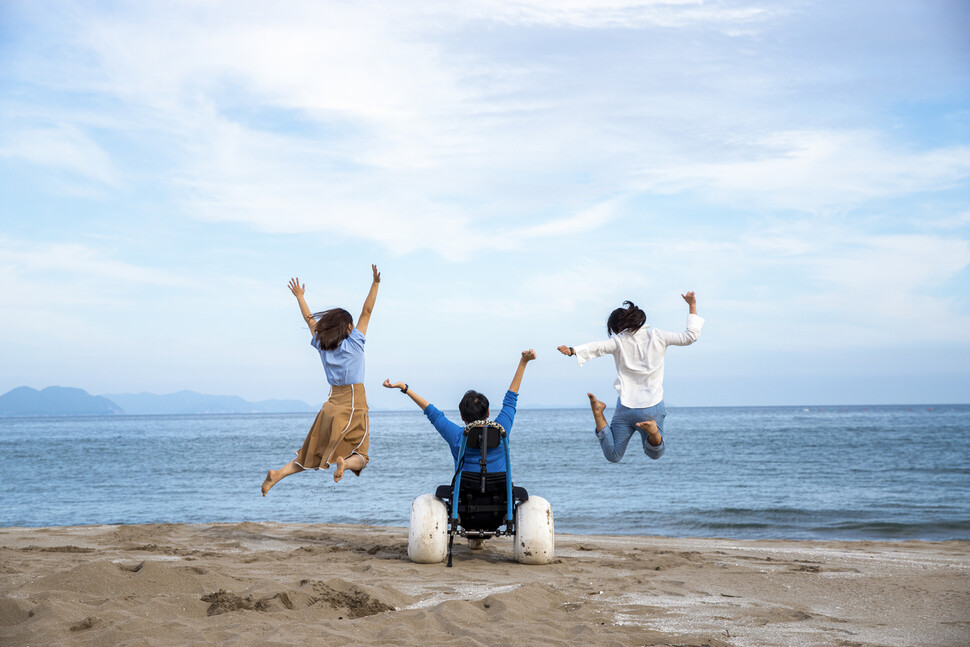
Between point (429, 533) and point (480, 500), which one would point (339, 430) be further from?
point (480, 500)

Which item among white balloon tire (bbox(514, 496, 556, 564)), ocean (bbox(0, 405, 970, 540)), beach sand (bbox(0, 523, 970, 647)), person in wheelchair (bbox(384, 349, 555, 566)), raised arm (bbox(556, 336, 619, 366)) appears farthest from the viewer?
ocean (bbox(0, 405, 970, 540))

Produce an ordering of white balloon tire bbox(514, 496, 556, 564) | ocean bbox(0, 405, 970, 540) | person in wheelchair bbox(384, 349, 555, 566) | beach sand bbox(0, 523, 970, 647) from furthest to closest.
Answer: ocean bbox(0, 405, 970, 540)
white balloon tire bbox(514, 496, 556, 564)
person in wheelchair bbox(384, 349, 555, 566)
beach sand bbox(0, 523, 970, 647)

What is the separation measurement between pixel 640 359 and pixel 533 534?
2149 millimetres

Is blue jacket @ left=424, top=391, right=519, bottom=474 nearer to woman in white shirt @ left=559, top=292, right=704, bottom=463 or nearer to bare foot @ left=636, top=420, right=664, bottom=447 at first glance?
woman in white shirt @ left=559, top=292, right=704, bottom=463

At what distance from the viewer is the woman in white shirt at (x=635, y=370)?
24.9 ft

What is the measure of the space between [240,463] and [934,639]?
30808 mm

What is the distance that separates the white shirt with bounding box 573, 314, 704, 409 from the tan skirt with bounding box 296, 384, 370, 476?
7.90 ft

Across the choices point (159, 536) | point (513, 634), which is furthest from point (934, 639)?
point (159, 536)

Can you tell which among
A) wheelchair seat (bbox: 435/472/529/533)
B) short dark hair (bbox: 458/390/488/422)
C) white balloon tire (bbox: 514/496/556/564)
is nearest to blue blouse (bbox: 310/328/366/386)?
short dark hair (bbox: 458/390/488/422)

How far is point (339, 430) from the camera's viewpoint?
7.75 m

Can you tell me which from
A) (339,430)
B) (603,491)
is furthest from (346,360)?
(603,491)

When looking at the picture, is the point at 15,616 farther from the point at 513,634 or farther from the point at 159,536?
the point at 159,536

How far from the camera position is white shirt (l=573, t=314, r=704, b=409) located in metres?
7.60

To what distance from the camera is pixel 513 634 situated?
5.08 m
